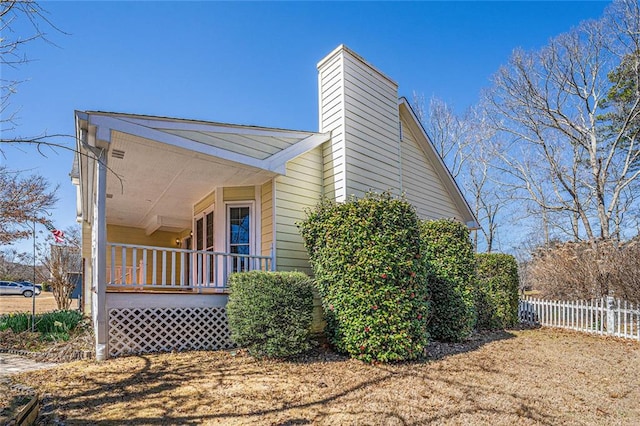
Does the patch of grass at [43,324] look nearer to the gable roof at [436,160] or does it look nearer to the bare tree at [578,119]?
the gable roof at [436,160]

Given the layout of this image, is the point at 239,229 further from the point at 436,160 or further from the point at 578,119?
the point at 578,119

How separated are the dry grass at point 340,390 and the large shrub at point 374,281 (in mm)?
340

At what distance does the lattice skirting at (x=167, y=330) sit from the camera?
585 centimetres

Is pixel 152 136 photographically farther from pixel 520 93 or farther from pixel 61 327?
pixel 520 93

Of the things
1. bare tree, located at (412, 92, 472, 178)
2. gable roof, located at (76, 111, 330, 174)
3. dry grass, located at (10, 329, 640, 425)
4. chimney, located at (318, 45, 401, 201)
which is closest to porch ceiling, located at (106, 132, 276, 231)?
gable roof, located at (76, 111, 330, 174)

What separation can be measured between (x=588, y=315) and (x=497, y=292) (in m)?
2.44

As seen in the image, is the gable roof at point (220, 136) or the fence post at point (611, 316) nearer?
the gable roof at point (220, 136)

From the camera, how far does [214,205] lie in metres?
8.68

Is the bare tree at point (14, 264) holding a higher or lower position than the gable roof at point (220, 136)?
lower

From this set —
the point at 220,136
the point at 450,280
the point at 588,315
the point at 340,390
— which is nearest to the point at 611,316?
the point at 588,315

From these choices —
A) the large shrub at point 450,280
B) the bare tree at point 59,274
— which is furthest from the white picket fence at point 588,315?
the bare tree at point 59,274

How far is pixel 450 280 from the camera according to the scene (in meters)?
7.50

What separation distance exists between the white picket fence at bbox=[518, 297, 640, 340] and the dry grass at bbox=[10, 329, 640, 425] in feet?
10.6

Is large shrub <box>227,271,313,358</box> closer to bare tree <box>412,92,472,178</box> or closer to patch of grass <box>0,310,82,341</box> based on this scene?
patch of grass <box>0,310,82,341</box>
